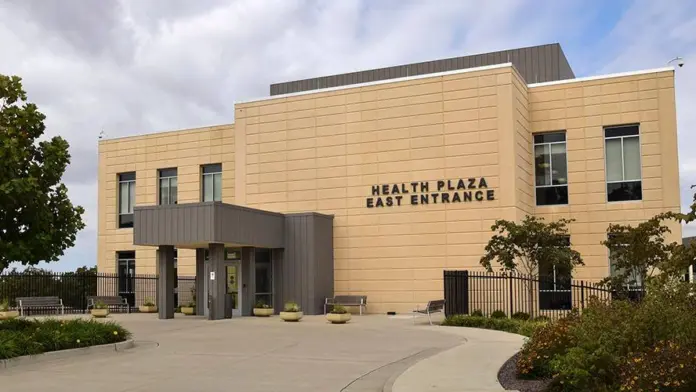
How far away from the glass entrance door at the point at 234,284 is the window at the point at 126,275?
33.7 ft

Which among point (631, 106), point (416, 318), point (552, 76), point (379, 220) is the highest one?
point (552, 76)

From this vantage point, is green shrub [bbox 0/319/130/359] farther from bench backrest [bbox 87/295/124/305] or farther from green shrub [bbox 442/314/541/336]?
bench backrest [bbox 87/295/124/305]

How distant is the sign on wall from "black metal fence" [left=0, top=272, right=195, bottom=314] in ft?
36.2

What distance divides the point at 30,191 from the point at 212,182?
21963mm

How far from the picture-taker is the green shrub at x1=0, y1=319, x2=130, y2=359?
15.0 meters

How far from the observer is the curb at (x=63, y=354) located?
A: 47.7 ft

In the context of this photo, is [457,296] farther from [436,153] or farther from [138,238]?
[138,238]

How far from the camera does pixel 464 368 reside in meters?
13.5

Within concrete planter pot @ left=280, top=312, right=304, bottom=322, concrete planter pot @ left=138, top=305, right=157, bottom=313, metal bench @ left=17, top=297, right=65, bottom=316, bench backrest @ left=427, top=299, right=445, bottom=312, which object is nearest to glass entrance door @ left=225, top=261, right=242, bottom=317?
concrete planter pot @ left=280, top=312, right=304, bottom=322

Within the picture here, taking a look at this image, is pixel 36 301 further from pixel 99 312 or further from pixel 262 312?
pixel 262 312

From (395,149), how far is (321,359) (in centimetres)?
1725

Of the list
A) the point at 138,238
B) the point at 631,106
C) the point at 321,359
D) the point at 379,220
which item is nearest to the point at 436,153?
the point at 379,220

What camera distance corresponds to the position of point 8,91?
702 inches

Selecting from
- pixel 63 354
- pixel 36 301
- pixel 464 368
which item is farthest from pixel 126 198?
pixel 464 368
